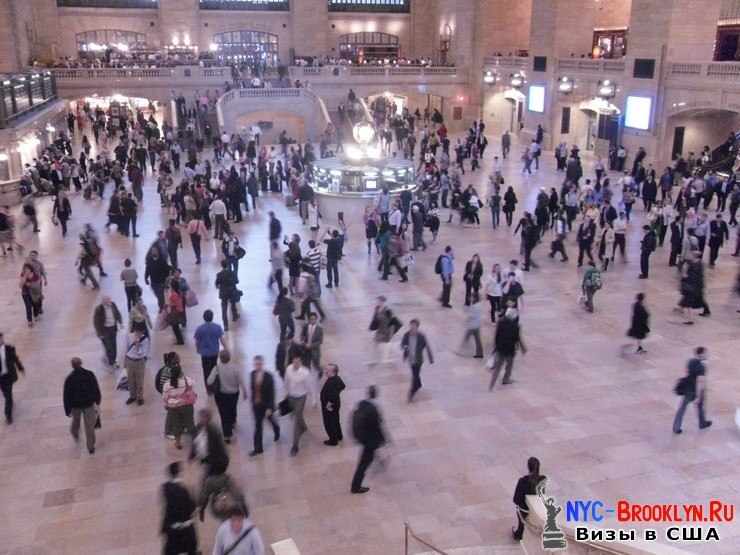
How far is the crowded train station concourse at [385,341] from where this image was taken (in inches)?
277

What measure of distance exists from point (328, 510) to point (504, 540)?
174 centimetres

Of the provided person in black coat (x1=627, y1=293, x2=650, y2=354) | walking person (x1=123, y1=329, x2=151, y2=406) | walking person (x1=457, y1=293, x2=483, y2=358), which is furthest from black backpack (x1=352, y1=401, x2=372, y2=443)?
person in black coat (x1=627, y1=293, x2=650, y2=354)

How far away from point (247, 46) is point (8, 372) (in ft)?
129

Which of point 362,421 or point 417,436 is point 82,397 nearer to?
point 362,421

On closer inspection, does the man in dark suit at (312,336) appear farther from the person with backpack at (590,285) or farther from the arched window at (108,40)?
the arched window at (108,40)

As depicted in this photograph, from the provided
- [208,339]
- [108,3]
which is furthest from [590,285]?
[108,3]

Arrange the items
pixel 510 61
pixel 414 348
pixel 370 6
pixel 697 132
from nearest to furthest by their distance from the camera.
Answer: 1. pixel 414 348
2. pixel 697 132
3. pixel 510 61
4. pixel 370 6

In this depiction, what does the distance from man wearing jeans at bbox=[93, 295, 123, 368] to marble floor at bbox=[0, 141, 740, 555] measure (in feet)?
1.31

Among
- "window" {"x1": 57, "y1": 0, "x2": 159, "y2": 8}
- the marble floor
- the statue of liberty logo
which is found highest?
"window" {"x1": 57, "y1": 0, "x2": 159, "y2": 8}

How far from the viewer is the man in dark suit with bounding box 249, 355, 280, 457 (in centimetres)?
802

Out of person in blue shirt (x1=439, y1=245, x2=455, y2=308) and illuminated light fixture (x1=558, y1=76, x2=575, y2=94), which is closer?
person in blue shirt (x1=439, y1=245, x2=455, y2=308)

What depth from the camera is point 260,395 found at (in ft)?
26.5

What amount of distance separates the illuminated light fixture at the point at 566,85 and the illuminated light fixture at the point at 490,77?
23.4ft

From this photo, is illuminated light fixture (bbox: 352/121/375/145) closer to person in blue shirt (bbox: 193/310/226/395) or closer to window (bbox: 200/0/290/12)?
person in blue shirt (bbox: 193/310/226/395)
